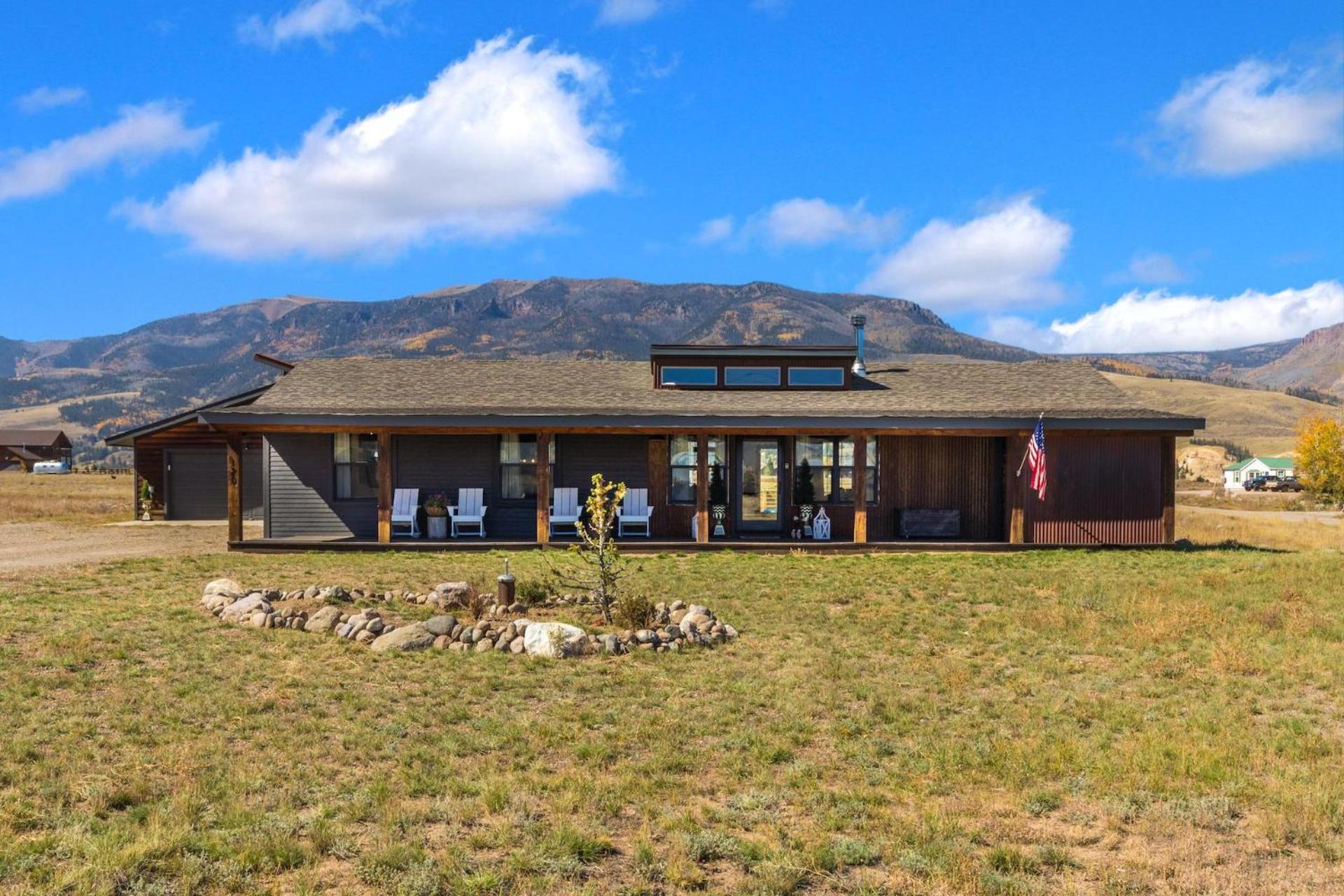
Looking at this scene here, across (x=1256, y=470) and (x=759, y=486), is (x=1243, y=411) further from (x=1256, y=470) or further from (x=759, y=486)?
(x=759, y=486)

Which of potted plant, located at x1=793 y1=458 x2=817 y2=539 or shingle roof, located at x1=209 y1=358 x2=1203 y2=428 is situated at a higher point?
shingle roof, located at x1=209 y1=358 x2=1203 y2=428

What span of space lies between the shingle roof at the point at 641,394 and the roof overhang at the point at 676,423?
74mm

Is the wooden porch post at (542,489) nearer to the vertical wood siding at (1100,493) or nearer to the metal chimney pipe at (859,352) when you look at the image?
the metal chimney pipe at (859,352)

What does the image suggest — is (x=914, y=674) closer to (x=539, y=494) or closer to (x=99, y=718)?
(x=99, y=718)

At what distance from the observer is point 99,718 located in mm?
6746

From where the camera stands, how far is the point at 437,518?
18.4m

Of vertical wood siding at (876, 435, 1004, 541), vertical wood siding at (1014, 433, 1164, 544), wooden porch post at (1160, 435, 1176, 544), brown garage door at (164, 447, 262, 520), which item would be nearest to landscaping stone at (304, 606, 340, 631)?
vertical wood siding at (876, 435, 1004, 541)

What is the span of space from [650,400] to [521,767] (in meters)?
13.2

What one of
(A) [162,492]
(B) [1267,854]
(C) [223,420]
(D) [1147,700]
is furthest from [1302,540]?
(A) [162,492]

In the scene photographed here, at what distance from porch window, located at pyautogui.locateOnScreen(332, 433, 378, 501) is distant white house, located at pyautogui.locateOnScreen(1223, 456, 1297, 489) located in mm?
69333

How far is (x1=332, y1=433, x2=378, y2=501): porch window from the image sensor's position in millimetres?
19125

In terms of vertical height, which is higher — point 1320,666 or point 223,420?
point 223,420

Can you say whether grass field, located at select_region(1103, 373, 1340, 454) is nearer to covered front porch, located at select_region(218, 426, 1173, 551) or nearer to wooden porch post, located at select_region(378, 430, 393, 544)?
Answer: covered front porch, located at select_region(218, 426, 1173, 551)

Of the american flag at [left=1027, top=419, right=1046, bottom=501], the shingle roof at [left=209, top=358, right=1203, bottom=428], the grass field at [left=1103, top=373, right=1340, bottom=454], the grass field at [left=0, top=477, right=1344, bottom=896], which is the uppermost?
the grass field at [left=1103, top=373, right=1340, bottom=454]
